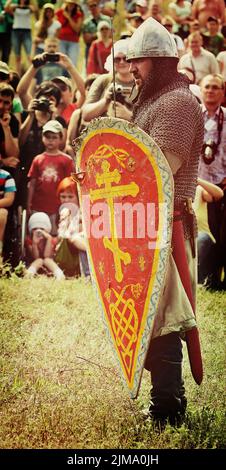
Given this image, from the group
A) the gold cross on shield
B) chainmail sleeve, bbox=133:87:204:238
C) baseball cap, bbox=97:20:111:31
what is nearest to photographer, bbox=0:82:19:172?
baseball cap, bbox=97:20:111:31

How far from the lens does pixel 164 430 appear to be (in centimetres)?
427

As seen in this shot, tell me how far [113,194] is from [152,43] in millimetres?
638

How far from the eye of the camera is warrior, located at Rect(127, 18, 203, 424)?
13.5ft

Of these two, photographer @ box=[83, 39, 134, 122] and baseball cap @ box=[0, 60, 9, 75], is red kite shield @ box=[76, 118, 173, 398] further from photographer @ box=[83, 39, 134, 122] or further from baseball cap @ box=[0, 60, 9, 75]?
baseball cap @ box=[0, 60, 9, 75]

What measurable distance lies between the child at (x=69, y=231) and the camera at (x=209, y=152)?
67 cm

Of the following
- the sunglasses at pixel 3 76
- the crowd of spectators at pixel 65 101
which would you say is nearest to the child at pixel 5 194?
the crowd of spectators at pixel 65 101

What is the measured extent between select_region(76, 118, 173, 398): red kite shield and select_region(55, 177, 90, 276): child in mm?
673

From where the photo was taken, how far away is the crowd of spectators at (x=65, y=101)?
16.7 ft

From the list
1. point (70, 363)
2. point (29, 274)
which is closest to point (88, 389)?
point (70, 363)

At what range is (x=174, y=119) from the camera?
4129mm

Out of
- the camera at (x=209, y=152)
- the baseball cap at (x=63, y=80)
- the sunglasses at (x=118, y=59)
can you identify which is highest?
the sunglasses at (x=118, y=59)

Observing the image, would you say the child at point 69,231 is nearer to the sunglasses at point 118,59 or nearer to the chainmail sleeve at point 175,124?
the sunglasses at point 118,59
